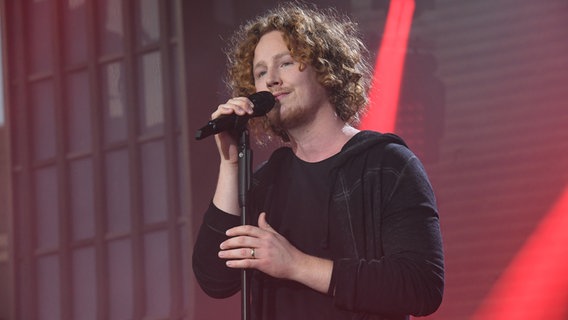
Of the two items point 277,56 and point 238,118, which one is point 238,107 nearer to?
point 238,118

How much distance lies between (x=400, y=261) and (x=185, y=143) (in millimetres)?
2111

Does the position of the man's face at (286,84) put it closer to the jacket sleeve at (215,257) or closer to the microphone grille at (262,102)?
the microphone grille at (262,102)

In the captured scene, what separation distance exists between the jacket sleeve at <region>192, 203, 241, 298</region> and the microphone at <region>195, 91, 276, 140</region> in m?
0.29

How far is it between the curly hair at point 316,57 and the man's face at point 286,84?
21 mm

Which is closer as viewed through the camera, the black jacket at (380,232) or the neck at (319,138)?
the black jacket at (380,232)

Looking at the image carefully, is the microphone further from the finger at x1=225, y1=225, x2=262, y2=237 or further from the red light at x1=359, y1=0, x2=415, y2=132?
the red light at x1=359, y1=0, x2=415, y2=132

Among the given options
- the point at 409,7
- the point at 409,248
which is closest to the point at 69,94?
the point at 409,7

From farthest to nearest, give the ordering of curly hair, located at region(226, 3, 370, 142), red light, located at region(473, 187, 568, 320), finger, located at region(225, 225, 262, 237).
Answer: red light, located at region(473, 187, 568, 320)
curly hair, located at region(226, 3, 370, 142)
finger, located at region(225, 225, 262, 237)

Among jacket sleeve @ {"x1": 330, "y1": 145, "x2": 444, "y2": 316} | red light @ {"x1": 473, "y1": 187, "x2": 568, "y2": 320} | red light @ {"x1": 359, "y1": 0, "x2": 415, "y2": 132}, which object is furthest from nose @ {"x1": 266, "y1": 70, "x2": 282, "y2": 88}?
red light @ {"x1": 473, "y1": 187, "x2": 568, "y2": 320}

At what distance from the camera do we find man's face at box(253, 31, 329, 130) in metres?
1.88

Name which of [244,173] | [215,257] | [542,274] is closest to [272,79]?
[244,173]

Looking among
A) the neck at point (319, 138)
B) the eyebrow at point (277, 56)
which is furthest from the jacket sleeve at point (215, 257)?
the eyebrow at point (277, 56)

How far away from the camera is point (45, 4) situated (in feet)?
13.8

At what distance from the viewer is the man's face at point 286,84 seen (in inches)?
73.8
